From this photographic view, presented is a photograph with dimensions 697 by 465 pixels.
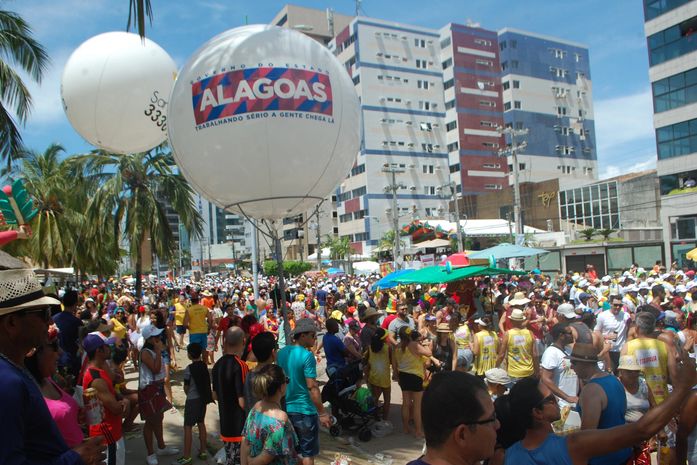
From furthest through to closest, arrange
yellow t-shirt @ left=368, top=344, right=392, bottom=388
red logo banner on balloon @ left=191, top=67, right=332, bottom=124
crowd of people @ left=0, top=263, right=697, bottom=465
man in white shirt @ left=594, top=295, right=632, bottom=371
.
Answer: man in white shirt @ left=594, top=295, right=632, bottom=371, yellow t-shirt @ left=368, top=344, right=392, bottom=388, red logo banner on balloon @ left=191, top=67, right=332, bottom=124, crowd of people @ left=0, top=263, right=697, bottom=465

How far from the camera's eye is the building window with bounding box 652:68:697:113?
32.6 metres

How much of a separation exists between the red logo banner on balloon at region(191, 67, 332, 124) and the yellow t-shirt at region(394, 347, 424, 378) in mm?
3725

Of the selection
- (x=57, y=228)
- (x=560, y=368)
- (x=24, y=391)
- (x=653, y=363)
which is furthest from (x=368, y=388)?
(x=57, y=228)

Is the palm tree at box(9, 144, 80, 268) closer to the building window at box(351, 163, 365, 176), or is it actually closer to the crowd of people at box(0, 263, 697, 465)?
the crowd of people at box(0, 263, 697, 465)

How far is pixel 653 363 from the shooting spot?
203 inches

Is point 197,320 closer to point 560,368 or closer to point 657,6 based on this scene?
point 560,368

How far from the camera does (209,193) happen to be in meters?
5.68

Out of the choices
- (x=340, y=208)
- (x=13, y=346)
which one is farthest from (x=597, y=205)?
(x=13, y=346)

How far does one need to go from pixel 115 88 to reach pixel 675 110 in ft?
120

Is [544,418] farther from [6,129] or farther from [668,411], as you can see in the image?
[6,129]

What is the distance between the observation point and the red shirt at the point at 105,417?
4.59 m

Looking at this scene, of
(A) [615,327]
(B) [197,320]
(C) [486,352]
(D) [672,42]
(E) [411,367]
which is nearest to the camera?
(E) [411,367]

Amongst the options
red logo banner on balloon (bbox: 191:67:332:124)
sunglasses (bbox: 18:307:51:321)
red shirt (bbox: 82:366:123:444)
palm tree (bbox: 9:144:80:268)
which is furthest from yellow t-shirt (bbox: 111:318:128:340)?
palm tree (bbox: 9:144:80:268)

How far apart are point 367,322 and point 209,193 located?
3770 mm
